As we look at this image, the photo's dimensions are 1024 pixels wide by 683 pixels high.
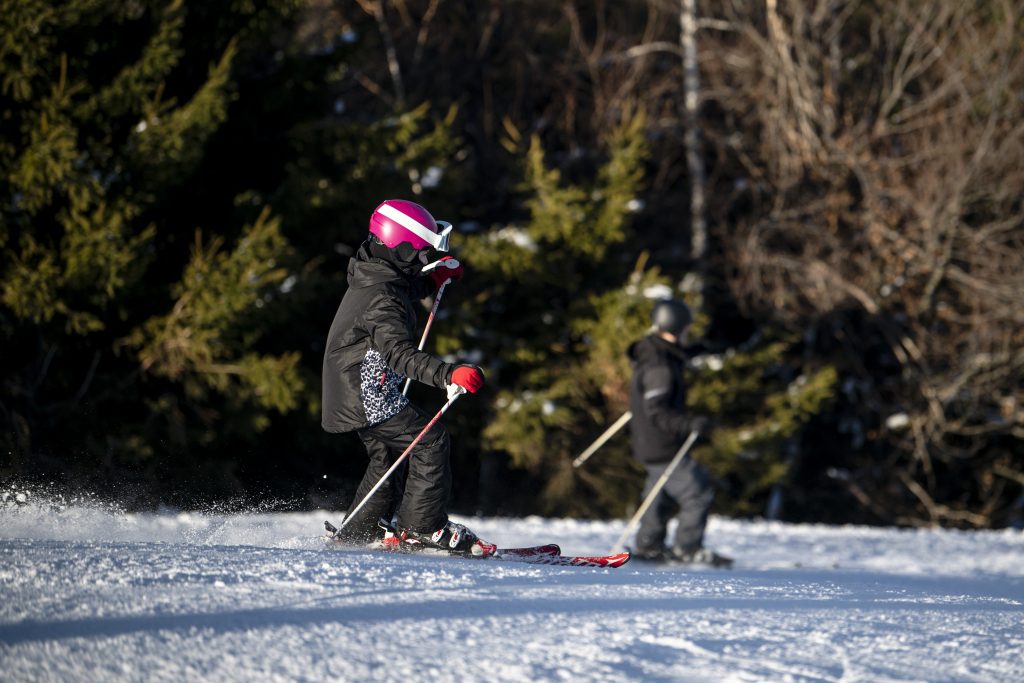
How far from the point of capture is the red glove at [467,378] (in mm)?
4953

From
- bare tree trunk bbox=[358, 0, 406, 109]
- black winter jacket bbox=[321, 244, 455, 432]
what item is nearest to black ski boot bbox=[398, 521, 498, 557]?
black winter jacket bbox=[321, 244, 455, 432]

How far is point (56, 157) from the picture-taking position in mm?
10406

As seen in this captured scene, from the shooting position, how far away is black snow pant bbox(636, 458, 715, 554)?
303 inches

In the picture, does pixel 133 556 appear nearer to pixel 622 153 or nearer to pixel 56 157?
pixel 56 157

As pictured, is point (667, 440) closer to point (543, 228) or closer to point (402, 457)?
point (402, 457)

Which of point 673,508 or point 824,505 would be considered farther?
point 824,505

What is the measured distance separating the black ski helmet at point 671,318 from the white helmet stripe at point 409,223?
295 centimetres

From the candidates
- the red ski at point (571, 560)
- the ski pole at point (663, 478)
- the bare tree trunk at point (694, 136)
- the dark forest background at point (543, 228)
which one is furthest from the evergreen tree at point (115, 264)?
the bare tree trunk at point (694, 136)

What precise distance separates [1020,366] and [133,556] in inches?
577

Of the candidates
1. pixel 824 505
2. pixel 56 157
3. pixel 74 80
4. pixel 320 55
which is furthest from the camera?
pixel 824 505

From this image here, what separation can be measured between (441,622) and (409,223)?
2.28 m

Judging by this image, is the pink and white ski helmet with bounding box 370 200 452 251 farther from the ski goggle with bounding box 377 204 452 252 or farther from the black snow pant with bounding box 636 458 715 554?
the black snow pant with bounding box 636 458 715 554

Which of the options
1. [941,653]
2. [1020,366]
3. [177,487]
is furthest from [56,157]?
[1020,366]

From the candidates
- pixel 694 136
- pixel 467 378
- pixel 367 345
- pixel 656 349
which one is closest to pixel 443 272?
pixel 367 345
